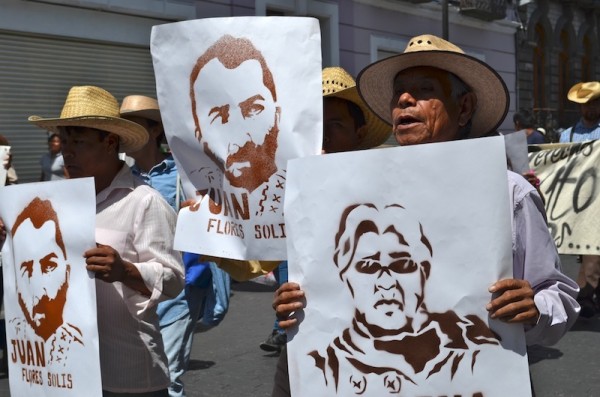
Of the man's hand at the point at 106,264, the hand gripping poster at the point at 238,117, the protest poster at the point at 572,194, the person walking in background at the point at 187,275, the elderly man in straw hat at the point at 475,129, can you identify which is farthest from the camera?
the protest poster at the point at 572,194

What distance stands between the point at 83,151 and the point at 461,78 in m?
1.37

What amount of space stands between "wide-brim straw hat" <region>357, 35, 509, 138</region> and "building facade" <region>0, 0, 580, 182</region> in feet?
30.7

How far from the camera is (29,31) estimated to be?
11836 mm

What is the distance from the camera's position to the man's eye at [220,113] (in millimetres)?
3033

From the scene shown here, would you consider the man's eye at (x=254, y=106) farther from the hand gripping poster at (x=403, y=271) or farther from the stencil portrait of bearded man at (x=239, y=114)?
the hand gripping poster at (x=403, y=271)

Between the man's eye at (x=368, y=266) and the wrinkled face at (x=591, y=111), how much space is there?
690 centimetres

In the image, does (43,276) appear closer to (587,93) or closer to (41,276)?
(41,276)

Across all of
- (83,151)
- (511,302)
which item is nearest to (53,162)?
(83,151)

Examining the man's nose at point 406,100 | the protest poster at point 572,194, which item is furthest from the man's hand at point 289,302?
the protest poster at point 572,194

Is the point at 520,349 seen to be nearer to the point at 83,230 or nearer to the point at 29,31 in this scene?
the point at 83,230

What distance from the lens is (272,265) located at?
11.3ft

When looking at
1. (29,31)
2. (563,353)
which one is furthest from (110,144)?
(29,31)

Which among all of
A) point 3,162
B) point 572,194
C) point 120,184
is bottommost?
point 572,194

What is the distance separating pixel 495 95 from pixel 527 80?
2218cm
